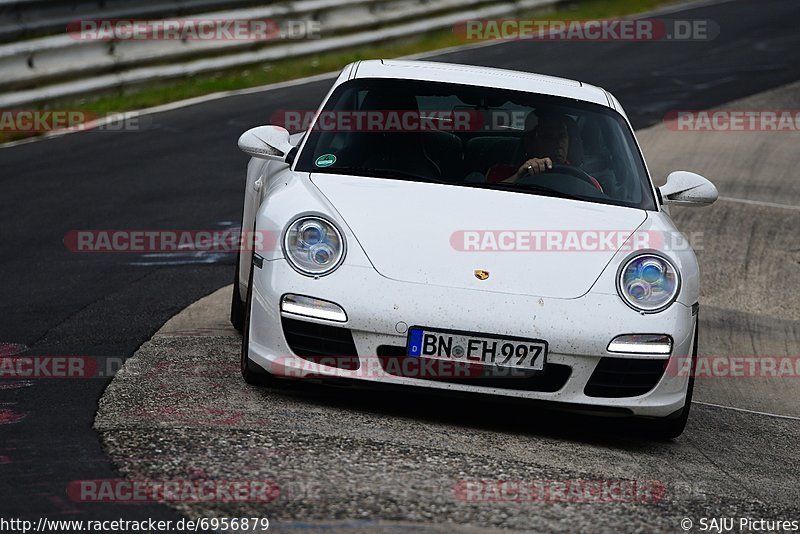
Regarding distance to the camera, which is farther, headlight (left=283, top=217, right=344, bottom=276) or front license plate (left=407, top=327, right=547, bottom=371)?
headlight (left=283, top=217, right=344, bottom=276)

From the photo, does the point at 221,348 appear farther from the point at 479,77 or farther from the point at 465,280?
the point at 479,77

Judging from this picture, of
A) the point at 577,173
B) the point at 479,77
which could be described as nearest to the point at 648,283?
the point at 577,173

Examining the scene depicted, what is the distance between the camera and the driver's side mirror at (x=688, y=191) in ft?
20.6

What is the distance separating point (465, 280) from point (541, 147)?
1378 millimetres

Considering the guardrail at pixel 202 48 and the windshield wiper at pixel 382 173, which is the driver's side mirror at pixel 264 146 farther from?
the guardrail at pixel 202 48

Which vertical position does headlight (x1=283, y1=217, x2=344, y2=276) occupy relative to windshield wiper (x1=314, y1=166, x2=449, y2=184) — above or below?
below

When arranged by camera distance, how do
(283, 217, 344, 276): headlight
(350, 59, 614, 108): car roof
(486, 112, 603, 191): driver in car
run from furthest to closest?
1. (350, 59, 614, 108): car roof
2. (486, 112, 603, 191): driver in car
3. (283, 217, 344, 276): headlight

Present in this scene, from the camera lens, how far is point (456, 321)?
5.04 m

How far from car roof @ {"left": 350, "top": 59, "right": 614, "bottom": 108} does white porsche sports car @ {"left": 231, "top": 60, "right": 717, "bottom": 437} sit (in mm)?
468

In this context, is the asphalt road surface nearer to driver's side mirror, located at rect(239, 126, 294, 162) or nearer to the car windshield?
driver's side mirror, located at rect(239, 126, 294, 162)

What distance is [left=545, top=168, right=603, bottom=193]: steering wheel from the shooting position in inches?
241

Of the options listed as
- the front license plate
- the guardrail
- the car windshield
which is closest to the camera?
the front license plate

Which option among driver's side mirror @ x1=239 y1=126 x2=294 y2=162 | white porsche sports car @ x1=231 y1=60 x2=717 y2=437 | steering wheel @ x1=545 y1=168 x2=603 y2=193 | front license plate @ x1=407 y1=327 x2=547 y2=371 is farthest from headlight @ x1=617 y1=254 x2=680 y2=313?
driver's side mirror @ x1=239 y1=126 x2=294 y2=162

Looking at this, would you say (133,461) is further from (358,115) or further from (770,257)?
(770,257)
